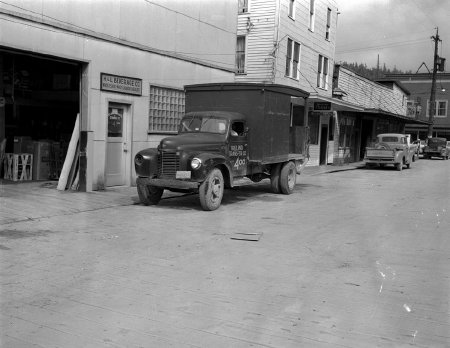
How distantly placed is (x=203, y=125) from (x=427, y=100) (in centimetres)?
5364

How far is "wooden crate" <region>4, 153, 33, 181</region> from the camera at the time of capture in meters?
12.8

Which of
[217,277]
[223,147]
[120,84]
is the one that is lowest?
[217,277]

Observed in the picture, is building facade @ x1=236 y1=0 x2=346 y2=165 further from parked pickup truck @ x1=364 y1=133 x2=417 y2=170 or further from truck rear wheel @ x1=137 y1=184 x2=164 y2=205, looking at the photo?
truck rear wheel @ x1=137 y1=184 x2=164 y2=205

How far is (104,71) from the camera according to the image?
12.1 meters

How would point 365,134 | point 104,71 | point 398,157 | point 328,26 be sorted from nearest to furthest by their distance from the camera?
point 104,71, point 398,157, point 328,26, point 365,134

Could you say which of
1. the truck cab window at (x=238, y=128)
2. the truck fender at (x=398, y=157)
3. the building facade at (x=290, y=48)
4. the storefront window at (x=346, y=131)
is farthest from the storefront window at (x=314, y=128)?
the truck cab window at (x=238, y=128)

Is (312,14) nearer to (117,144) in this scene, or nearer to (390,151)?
(390,151)

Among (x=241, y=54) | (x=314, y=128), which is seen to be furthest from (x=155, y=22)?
(x=314, y=128)

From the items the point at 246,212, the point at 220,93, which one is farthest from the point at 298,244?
the point at 220,93

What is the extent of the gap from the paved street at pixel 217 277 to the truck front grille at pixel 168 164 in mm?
760

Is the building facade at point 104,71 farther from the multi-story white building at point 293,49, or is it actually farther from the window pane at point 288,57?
the window pane at point 288,57

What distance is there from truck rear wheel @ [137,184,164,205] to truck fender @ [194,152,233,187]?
1371mm

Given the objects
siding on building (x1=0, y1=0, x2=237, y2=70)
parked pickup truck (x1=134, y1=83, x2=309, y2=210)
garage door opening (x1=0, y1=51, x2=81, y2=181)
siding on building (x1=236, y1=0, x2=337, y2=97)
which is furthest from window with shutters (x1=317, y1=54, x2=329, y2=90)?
garage door opening (x1=0, y1=51, x2=81, y2=181)

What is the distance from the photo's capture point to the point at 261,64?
22.4m
